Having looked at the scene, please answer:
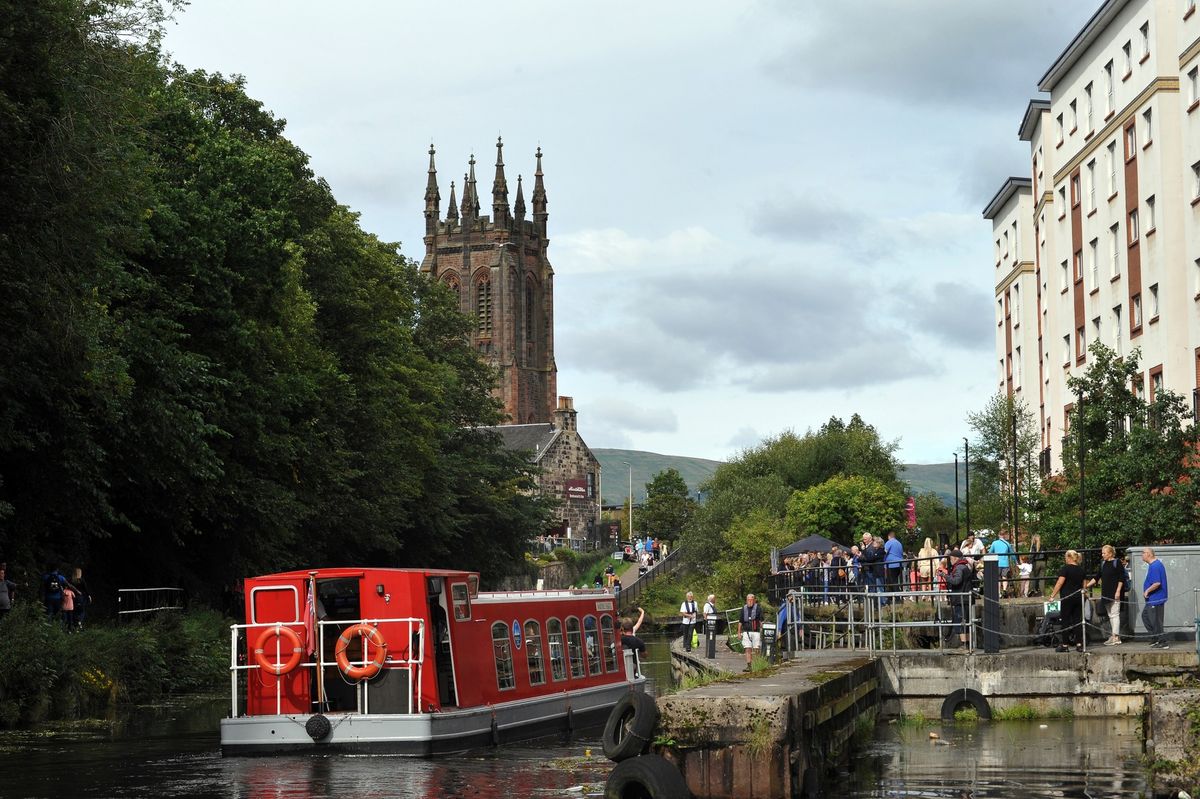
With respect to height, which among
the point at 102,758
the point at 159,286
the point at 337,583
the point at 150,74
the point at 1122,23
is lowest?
the point at 102,758

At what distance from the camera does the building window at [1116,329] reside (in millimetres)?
50062

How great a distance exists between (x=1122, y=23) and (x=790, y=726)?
39.8 meters

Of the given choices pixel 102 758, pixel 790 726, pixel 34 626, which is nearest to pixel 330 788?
pixel 102 758

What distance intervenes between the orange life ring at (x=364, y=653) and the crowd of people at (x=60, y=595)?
30.1 ft

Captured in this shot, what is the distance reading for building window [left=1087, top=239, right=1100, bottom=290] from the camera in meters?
52.4

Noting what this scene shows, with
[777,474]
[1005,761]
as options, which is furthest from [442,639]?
[777,474]

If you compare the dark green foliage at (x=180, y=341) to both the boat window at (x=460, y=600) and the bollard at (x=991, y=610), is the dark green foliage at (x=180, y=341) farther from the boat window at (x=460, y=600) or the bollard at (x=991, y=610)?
the bollard at (x=991, y=610)

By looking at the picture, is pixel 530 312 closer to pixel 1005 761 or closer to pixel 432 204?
pixel 432 204

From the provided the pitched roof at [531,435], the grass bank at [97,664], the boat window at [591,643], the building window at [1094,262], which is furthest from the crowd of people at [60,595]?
the pitched roof at [531,435]

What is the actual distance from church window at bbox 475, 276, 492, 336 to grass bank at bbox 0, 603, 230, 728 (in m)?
114

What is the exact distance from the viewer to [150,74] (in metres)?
33.6

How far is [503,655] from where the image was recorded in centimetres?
2439

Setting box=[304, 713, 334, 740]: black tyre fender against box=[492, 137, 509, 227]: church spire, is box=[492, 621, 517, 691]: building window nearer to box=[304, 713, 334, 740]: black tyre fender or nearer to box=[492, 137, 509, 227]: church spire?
box=[304, 713, 334, 740]: black tyre fender

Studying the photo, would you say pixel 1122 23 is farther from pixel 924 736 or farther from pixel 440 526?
pixel 924 736
